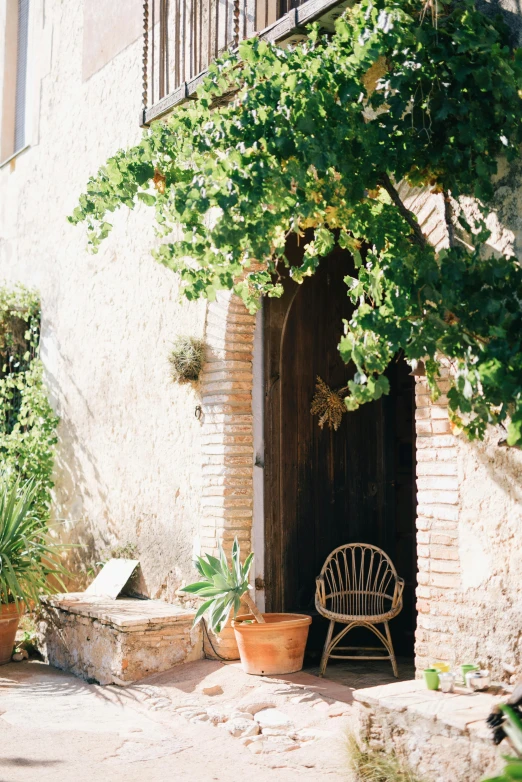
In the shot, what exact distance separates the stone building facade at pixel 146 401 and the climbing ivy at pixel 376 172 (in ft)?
1.47

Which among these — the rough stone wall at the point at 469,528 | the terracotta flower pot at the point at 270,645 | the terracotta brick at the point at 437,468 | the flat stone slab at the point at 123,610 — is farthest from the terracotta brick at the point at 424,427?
the flat stone slab at the point at 123,610

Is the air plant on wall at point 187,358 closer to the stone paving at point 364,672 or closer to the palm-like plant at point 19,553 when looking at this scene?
the palm-like plant at point 19,553

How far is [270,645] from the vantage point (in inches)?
203

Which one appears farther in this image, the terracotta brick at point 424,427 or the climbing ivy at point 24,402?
the climbing ivy at point 24,402

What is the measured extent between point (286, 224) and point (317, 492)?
3030 millimetres

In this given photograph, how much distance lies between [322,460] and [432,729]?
2.91 metres

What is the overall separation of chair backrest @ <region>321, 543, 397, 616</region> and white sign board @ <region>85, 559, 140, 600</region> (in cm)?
152

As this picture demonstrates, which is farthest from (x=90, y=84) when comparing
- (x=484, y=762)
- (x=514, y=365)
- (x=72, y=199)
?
(x=484, y=762)

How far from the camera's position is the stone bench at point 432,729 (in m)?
3.23

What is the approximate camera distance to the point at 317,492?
615 centimetres

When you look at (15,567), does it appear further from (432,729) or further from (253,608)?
(432,729)

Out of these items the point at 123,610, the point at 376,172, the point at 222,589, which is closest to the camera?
the point at 376,172

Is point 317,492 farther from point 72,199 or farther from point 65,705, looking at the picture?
point 72,199

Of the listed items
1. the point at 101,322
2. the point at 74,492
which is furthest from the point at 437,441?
the point at 74,492
